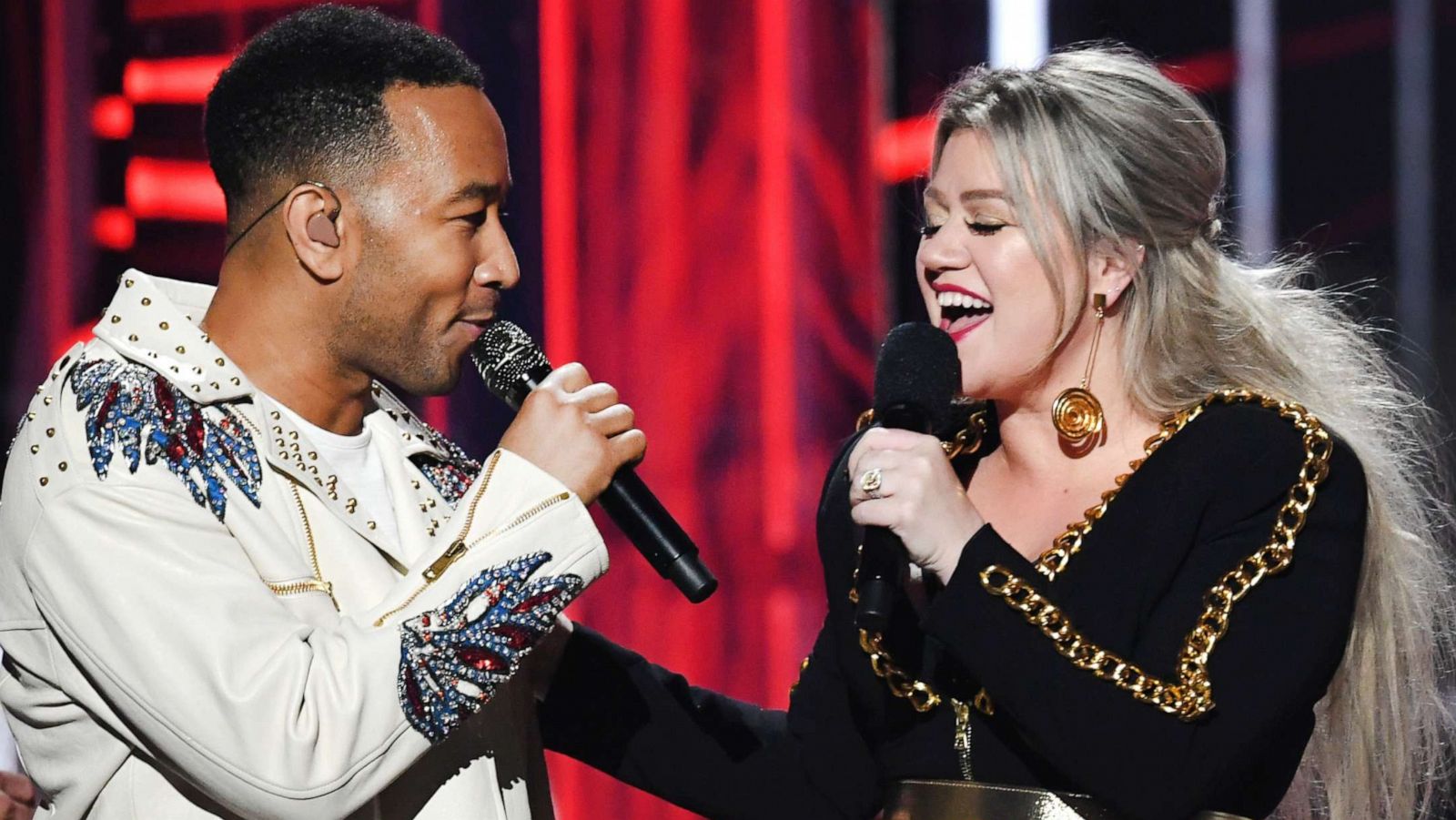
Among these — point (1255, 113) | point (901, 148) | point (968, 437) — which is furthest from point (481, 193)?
point (1255, 113)

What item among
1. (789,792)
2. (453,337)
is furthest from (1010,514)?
(453,337)

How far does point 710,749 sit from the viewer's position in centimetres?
186

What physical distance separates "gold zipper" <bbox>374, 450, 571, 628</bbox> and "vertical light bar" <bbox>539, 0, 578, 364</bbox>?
1.79 meters

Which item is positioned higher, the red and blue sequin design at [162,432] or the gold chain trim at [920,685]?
the red and blue sequin design at [162,432]

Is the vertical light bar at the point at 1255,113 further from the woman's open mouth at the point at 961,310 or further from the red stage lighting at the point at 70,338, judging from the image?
the red stage lighting at the point at 70,338

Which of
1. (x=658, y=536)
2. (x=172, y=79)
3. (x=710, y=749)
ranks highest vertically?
(x=172, y=79)

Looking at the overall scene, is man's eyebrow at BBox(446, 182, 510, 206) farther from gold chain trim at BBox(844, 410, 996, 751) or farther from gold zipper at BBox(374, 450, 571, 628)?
gold chain trim at BBox(844, 410, 996, 751)

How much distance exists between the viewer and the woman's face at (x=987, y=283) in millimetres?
1735

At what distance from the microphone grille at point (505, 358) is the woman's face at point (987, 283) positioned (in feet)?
1.50

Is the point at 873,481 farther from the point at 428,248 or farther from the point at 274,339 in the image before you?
the point at 274,339

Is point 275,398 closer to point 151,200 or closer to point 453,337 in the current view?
point 453,337

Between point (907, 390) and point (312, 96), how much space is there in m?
0.64

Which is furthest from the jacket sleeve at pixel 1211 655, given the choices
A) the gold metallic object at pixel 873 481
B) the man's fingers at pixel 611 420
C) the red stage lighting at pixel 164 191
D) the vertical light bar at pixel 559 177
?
the red stage lighting at pixel 164 191

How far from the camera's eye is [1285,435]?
5.37 ft
